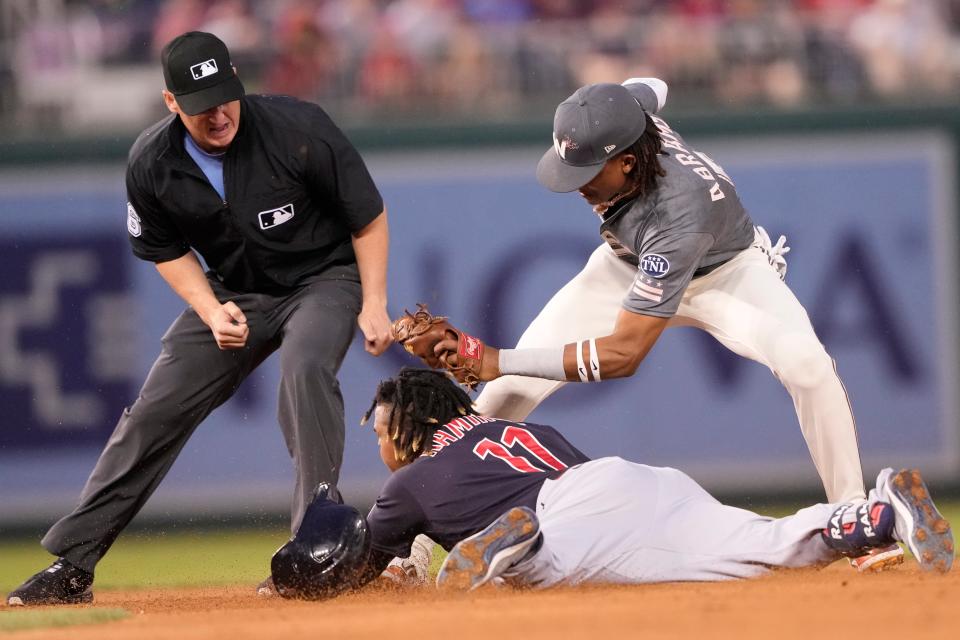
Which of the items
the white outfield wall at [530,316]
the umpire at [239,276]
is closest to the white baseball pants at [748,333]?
the umpire at [239,276]

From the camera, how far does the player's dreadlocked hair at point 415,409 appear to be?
5.74 metres

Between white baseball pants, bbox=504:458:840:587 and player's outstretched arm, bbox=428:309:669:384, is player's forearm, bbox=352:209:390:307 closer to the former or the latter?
player's outstretched arm, bbox=428:309:669:384

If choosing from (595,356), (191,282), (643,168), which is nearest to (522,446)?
(595,356)

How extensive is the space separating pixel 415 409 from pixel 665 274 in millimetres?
1139

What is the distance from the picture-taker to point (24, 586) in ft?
19.4

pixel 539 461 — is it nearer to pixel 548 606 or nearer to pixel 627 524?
pixel 627 524

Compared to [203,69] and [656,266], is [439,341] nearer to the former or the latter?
[656,266]

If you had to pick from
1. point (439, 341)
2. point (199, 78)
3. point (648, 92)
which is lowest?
point (439, 341)

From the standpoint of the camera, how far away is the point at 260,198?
235 inches

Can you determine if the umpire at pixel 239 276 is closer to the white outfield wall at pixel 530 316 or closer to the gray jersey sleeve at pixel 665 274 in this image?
the gray jersey sleeve at pixel 665 274

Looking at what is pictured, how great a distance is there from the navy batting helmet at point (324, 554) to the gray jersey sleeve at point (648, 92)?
230 cm

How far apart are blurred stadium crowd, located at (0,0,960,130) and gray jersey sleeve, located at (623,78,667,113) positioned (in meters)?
3.50

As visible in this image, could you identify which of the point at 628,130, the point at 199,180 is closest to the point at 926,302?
the point at 628,130

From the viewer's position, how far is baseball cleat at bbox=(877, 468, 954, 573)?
5062 mm
